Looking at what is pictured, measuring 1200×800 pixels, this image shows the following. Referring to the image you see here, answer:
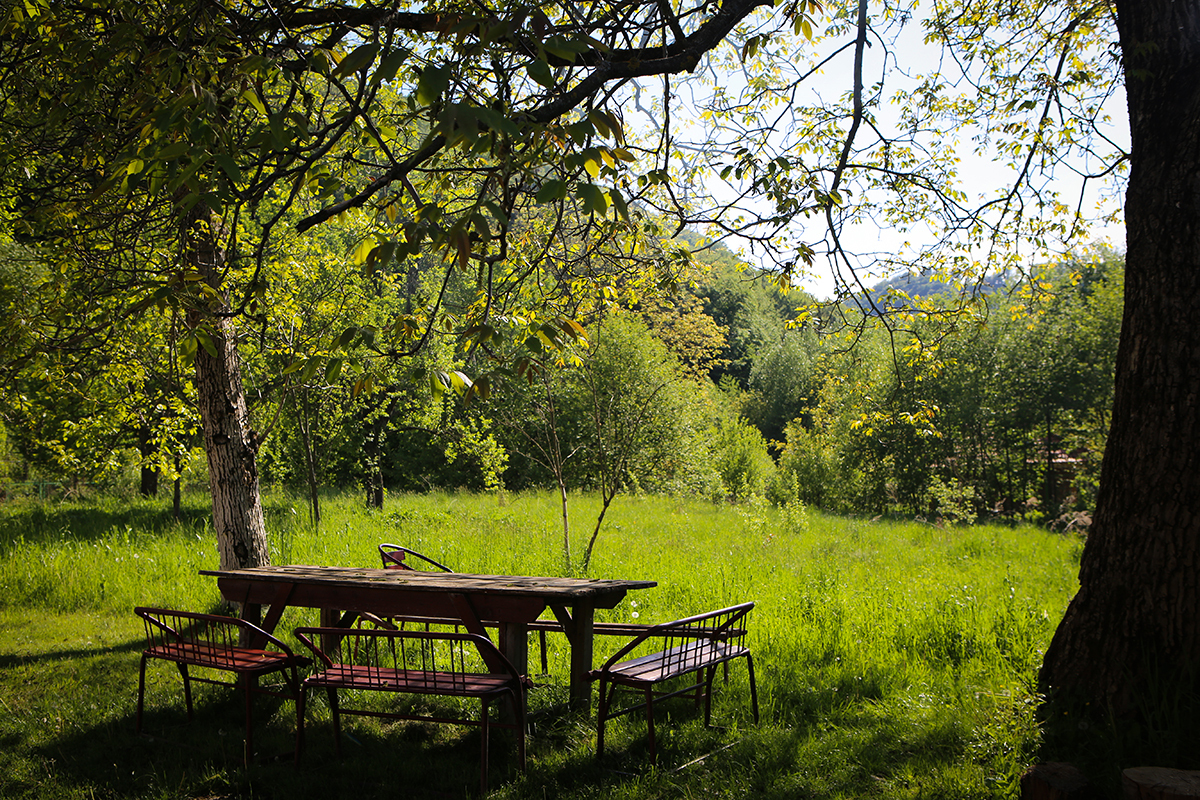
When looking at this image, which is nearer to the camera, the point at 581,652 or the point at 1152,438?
the point at 1152,438

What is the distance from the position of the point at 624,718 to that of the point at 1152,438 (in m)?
3.32

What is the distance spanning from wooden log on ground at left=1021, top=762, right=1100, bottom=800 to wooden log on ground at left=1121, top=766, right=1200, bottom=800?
0.77 ft

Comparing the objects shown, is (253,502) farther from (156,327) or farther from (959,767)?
(959,767)

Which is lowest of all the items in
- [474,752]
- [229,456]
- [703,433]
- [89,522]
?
[474,752]

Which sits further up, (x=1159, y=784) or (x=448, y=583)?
(x=448, y=583)

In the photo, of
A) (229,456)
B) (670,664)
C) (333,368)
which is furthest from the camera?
(229,456)

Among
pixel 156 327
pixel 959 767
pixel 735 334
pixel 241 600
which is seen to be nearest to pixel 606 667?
pixel 959 767

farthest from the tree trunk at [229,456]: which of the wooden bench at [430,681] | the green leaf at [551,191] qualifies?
the green leaf at [551,191]

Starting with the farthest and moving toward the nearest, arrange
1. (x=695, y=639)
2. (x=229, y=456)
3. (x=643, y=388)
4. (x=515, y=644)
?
1. (x=643, y=388)
2. (x=229, y=456)
3. (x=515, y=644)
4. (x=695, y=639)

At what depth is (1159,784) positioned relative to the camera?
2.69 m

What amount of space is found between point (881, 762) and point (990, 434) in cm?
2475

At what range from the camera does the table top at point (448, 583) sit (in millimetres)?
4371

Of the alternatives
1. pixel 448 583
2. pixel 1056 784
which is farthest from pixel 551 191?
pixel 448 583

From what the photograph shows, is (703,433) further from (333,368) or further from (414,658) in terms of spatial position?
(333,368)
